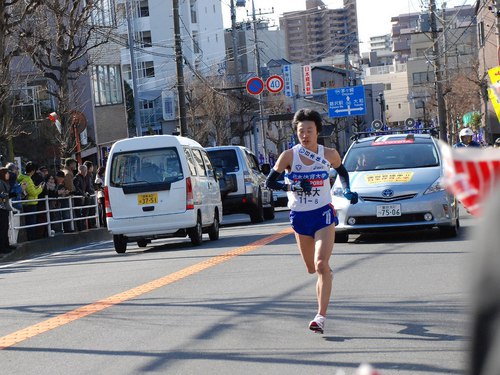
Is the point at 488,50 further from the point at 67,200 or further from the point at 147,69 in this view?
the point at 67,200

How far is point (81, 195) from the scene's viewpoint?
24.0 metres

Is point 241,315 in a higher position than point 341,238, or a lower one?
higher

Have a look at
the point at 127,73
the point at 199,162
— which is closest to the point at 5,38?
the point at 199,162

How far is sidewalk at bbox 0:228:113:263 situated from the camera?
18906mm

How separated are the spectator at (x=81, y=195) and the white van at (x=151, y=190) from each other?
619cm

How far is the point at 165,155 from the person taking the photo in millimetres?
17234

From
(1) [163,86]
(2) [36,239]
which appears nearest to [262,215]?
(2) [36,239]

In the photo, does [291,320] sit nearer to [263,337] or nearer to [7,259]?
[263,337]

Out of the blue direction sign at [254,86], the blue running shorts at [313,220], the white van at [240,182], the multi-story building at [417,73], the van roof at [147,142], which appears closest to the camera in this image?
the blue running shorts at [313,220]

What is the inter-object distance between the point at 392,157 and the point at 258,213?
31.1 feet

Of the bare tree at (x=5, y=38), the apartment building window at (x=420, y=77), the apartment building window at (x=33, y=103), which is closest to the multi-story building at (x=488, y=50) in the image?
the apartment building window at (x=33, y=103)

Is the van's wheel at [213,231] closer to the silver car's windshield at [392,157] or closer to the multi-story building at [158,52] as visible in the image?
the silver car's windshield at [392,157]

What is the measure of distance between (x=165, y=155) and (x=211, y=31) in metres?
73.5

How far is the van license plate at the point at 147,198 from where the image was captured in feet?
56.4
